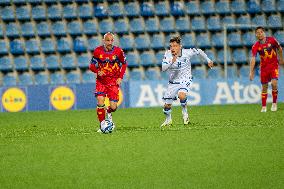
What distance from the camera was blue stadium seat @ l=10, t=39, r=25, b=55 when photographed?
3017cm

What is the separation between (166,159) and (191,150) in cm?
89

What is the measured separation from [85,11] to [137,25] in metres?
2.42

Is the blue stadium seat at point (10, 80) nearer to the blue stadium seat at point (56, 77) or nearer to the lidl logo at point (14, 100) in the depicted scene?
the blue stadium seat at point (56, 77)

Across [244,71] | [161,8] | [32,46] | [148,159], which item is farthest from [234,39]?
[148,159]

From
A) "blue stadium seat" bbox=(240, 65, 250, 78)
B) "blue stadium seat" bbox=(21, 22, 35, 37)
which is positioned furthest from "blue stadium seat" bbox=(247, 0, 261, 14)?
"blue stadium seat" bbox=(21, 22, 35, 37)

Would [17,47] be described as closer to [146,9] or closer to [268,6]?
[146,9]

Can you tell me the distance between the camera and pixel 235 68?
3033 cm

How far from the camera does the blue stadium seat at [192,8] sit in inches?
1217

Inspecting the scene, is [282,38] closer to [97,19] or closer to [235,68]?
[235,68]

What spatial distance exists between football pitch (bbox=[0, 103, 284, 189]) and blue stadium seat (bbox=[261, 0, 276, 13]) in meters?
20.3

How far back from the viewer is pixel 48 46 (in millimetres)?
30328

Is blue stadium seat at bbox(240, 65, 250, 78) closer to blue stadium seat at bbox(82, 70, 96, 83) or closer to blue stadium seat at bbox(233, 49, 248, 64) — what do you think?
blue stadium seat at bbox(233, 49, 248, 64)

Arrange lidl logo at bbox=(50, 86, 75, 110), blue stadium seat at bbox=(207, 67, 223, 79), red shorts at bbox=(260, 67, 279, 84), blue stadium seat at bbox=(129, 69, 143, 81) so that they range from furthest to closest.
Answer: blue stadium seat at bbox=(207, 67, 223, 79) → blue stadium seat at bbox=(129, 69, 143, 81) → lidl logo at bbox=(50, 86, 75, 110) → red shorts at bbox=(260, 67, 279, 84)

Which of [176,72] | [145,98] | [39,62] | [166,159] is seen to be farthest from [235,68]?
[166,159]
